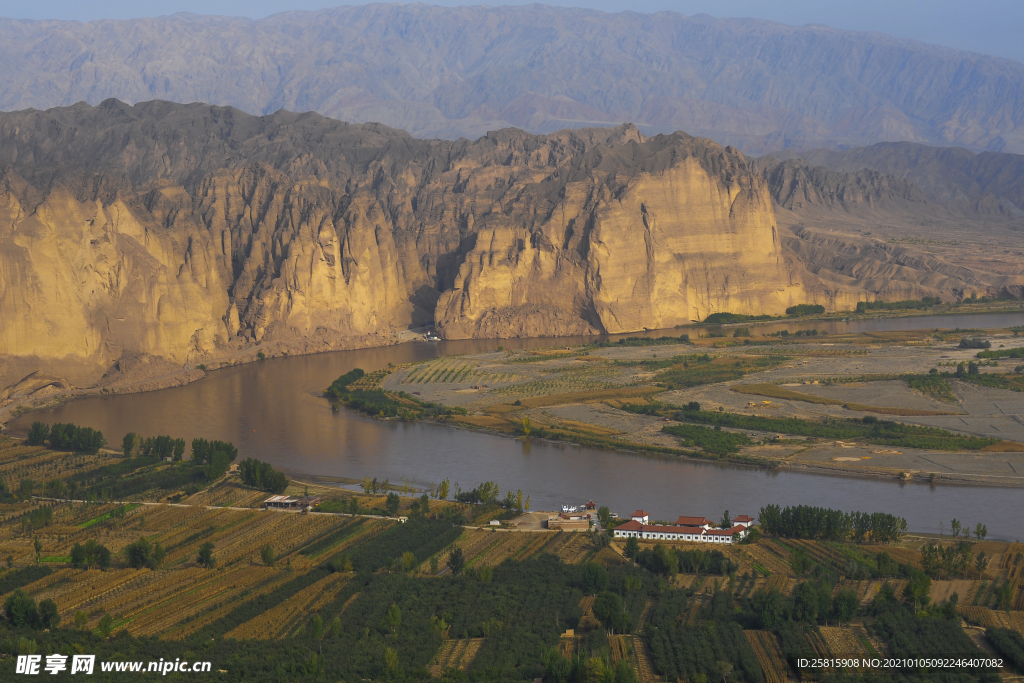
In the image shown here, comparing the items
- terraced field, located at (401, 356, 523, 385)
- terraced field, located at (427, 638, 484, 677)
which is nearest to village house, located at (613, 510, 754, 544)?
terraced field, located at (427, 638, 484, 677)

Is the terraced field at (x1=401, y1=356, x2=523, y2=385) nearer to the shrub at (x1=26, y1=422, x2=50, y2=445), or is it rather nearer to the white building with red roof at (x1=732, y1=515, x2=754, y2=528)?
the shrub at (x1=26, y1=422, x2=50, y2=445)

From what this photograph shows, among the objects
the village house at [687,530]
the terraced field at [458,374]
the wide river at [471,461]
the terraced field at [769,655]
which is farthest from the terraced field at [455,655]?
the terraced field at [458,374]

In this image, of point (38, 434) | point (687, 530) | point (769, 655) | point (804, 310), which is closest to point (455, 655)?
point (769, 655)

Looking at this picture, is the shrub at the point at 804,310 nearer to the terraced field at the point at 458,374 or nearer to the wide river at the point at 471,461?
the terraced field at the point at 458,374

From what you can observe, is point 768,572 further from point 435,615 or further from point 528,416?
point 528,416

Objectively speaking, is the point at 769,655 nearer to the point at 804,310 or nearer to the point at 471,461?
the point at 471,461
